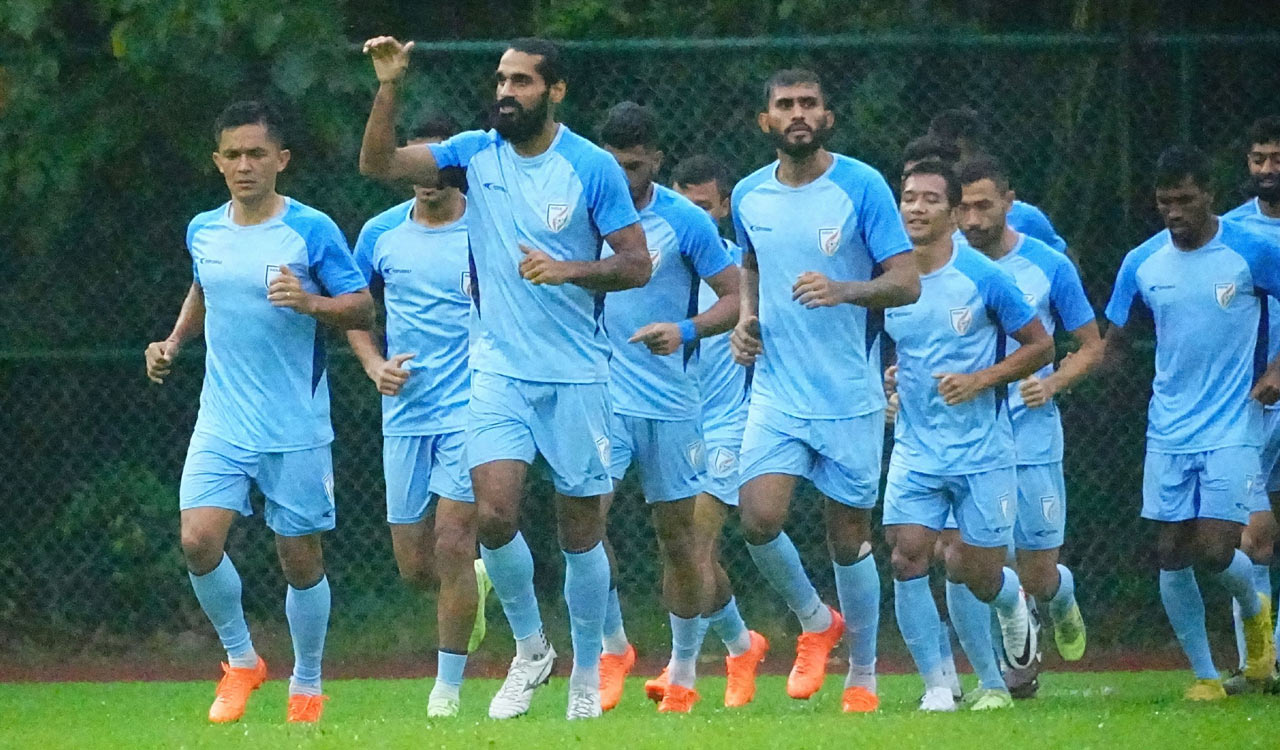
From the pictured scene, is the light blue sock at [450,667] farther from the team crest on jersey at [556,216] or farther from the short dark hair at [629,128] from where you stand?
the short dark hair at [629,128]

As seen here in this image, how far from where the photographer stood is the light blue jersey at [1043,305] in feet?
29.1

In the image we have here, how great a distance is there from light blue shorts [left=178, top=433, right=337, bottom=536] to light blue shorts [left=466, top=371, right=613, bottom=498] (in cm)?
100

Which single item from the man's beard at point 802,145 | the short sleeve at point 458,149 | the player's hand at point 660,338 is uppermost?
the short sleeve at point 458,149

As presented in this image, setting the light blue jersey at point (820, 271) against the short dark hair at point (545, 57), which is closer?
the short dark hair at point (545, 57)

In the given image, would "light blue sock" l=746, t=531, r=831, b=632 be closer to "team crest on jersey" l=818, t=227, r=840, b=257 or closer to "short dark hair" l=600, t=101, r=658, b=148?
"team crest on jersey" l=818, t=227, r=840, b=257

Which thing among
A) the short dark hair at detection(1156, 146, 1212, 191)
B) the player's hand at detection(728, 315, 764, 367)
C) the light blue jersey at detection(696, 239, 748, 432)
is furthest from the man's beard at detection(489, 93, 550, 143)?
the short dark hair at detection(1156, 146, 1212, 191)

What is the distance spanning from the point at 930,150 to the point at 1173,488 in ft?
5.68

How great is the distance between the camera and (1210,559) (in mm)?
8695

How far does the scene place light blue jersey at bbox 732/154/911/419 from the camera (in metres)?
7.91

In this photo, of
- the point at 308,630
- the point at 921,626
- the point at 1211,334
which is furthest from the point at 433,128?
the point at 1211,334

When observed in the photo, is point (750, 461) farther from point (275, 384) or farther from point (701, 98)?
point (701, 98)

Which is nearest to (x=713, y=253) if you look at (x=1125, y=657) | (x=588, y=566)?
(x=588, y=566)

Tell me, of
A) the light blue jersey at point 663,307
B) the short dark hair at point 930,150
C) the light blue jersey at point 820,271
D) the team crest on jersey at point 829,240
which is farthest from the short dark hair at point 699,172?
the team crest on jersey at point 829,240

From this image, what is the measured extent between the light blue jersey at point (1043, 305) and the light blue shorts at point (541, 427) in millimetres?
2302
